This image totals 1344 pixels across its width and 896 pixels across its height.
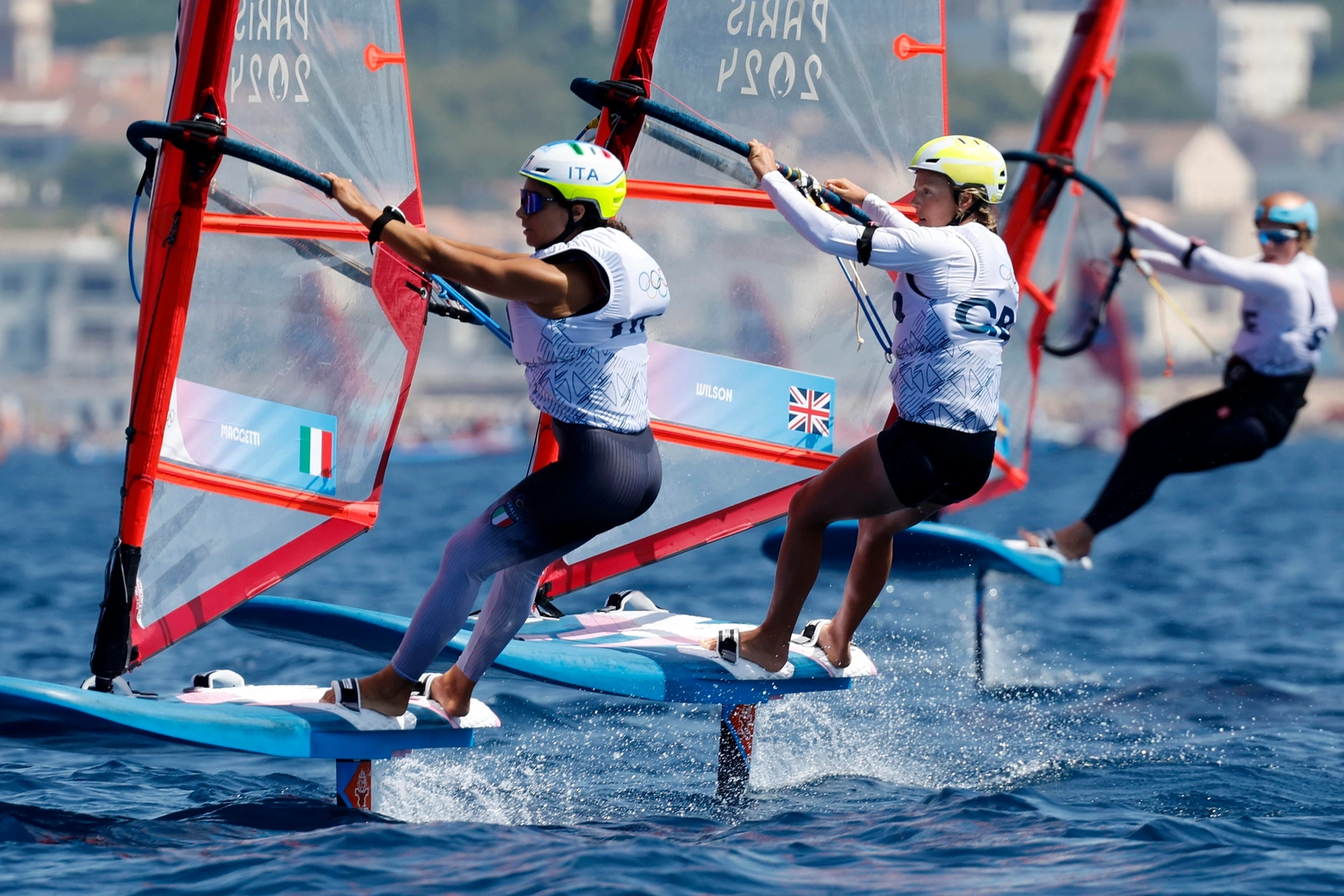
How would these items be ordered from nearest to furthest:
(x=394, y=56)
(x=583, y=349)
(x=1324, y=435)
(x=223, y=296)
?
(x=583, y=349), (x=223, y=296), (x=394, y=56), (x=1324, y=435)

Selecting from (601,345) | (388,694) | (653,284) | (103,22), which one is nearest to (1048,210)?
(653,284)

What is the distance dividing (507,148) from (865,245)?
145m

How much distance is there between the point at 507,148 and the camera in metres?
149

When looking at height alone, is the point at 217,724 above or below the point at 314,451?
below

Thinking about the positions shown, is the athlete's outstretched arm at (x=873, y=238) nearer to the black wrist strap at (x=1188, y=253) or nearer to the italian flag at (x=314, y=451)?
the italian flag at (x=314, y=451)

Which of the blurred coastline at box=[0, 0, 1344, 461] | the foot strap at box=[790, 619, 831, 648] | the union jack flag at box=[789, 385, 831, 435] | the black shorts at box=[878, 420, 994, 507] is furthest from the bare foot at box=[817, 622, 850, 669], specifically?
the blurred coastline at box=[0, 0, 1344, 461]

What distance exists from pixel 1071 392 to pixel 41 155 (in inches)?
3255

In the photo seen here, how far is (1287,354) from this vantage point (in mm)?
10078

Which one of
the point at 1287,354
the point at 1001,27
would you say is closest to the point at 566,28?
the point at 1001,27

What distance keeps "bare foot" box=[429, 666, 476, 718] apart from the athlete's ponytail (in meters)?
2.25

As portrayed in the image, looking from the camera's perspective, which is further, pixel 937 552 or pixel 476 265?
pixel 937 552

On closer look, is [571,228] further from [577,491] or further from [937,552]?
[937,552]

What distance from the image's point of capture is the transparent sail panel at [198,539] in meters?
7.02

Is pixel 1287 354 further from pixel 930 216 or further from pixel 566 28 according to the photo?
pixel 566 28
